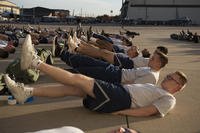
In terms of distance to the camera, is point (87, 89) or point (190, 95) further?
point (190, 95)

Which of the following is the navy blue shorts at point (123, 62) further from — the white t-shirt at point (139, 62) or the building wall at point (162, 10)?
the building wall at point (162, 10)

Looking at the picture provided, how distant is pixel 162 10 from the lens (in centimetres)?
11800

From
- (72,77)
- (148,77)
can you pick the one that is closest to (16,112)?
(72,77)

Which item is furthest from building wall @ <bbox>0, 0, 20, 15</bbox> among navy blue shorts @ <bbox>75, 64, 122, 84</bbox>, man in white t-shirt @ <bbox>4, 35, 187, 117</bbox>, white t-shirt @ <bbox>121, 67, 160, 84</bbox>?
man in white t-shirt @ <bbox>4, 35, 187, 117</bbox>

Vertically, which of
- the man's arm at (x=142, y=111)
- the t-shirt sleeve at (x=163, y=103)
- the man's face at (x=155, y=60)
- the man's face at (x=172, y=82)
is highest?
the man's face at (x=155, y=60)

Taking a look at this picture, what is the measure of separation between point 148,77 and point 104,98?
4.95 ft

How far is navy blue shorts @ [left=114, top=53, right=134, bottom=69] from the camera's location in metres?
9.10

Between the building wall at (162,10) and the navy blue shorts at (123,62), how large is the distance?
10804 cm

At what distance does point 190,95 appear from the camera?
326 inches

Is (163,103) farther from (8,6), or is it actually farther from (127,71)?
(8,6)

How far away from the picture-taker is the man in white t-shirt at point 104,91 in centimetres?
582

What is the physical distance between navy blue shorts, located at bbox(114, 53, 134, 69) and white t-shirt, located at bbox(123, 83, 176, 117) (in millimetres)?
2856

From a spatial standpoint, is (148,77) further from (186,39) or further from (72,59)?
(186,39)

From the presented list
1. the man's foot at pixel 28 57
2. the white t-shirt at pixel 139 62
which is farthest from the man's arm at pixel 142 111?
the white t-shirt at pixel 139 62
